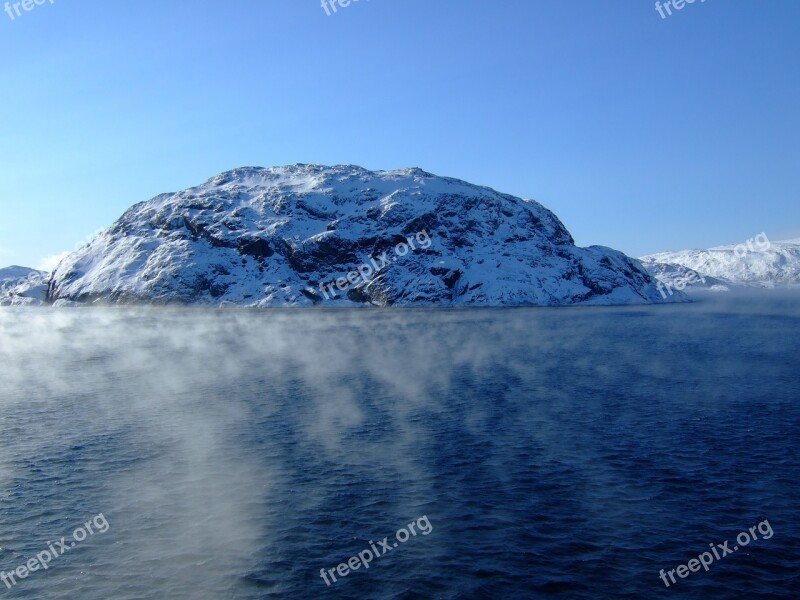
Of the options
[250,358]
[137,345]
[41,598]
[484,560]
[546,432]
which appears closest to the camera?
[41,598]

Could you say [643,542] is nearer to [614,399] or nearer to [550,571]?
[550,571]

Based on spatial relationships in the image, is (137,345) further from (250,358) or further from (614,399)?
(614,399)

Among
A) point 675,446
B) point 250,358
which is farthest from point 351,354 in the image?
point 675,446

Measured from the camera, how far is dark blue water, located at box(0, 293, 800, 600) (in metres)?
20.7

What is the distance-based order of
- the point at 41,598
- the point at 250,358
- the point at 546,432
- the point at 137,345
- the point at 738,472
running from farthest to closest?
the point at 137,345 → the point at 250,358 → the point at 546,432 → the point at 738,472 → the point at 41,598

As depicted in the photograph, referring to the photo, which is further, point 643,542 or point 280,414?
point 280,414

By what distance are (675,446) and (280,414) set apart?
27.7m

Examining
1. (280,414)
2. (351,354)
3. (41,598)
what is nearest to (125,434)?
(280,414)

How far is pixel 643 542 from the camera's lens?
22781 mm

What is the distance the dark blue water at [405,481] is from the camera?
813 inches

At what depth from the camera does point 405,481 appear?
29.9 m

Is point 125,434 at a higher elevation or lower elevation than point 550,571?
higher

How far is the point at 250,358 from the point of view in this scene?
274ft

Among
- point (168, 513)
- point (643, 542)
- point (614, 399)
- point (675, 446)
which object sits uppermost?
point (168, 513)
